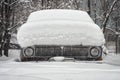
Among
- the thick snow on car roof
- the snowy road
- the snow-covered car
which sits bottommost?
the snowy road

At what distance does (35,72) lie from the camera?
8.62 feet

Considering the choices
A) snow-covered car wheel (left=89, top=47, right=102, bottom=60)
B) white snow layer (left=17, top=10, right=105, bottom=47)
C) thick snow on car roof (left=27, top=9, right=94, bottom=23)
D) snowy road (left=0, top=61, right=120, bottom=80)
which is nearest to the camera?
snowy road (left=0, top=61, right=120, bottom=80)

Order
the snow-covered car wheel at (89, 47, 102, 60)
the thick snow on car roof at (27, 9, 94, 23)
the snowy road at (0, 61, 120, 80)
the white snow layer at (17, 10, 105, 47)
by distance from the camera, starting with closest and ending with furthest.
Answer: the snowy road at (0, 61, 120, 80) → the white snow layer at (17, 10, 105, 47) → the snow-covered car wheel at (89, 47, 102, 60) → the thick snow on car roof at (27, 9, 94, 23)

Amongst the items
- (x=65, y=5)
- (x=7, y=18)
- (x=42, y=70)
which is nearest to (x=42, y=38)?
(x=42, y=70)

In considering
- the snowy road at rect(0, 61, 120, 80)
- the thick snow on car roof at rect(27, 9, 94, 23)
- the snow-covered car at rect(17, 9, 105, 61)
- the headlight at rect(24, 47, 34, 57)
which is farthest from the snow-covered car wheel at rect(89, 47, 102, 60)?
the snowy road at rect(0, 61, 120, 80)

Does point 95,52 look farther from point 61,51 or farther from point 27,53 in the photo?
point 27,53

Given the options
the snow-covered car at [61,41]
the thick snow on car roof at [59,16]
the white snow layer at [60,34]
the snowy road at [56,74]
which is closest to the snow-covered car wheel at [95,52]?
the snow-covered car at [61,41]

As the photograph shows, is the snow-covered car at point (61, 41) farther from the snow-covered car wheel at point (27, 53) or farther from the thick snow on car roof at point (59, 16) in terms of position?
the thick snow on car roof at point (59, 16)

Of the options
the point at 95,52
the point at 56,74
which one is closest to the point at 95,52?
the point at 95,52

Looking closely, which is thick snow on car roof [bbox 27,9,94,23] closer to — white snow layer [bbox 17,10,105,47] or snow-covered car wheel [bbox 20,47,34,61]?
white snow layer [bbox 17,10,105,47]

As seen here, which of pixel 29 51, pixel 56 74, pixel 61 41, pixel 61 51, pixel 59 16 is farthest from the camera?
pixel 59 16

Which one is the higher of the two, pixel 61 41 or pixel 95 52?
pixel 61 41

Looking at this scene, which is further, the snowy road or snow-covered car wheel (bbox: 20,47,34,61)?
snow-covered car wheel (bbox: 20,47,34,61)

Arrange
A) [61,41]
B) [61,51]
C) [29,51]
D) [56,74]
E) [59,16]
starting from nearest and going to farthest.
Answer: [56,74]
[61,41]
[61,51]
[29,51]
[59,16]
